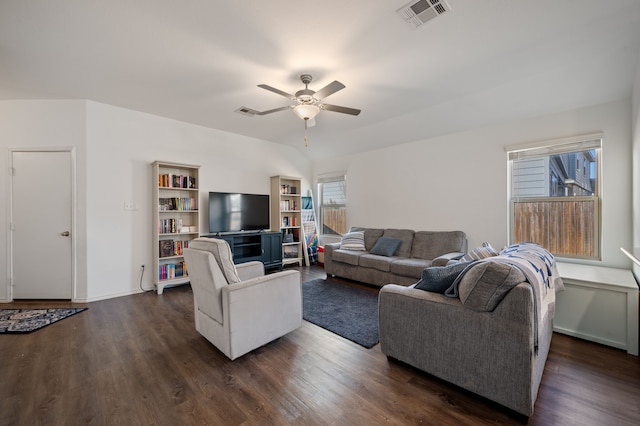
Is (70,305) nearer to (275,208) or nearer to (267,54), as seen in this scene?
(275,208)

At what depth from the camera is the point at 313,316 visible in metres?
3.04

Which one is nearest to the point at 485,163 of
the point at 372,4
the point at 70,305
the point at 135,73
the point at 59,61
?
the point at 372,4

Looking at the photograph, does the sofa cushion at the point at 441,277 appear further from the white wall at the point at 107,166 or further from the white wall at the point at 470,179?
the white wall at the point at 107,166

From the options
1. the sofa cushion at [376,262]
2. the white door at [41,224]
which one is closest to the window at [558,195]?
the sofa cushion at [376,262]

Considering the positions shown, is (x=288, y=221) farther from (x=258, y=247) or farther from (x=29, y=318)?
(x=29, y=318)

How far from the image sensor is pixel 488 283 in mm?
1585

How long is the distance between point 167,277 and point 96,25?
3242 millimetres

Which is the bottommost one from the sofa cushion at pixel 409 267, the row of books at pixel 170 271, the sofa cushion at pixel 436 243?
the row of books at pixel 170 271

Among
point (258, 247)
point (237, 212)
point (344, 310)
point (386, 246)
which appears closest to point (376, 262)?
point (386, 246)

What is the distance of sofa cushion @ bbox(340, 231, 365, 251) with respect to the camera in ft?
15.4

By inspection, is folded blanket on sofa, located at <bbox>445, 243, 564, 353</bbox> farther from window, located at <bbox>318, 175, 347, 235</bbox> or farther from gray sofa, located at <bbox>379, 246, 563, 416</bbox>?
window, located at <bbox>318, 175, 347, 235</bbox>

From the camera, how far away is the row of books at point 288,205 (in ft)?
18.6

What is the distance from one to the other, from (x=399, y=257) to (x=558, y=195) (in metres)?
2.18

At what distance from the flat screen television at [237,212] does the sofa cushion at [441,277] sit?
374 centimetres
